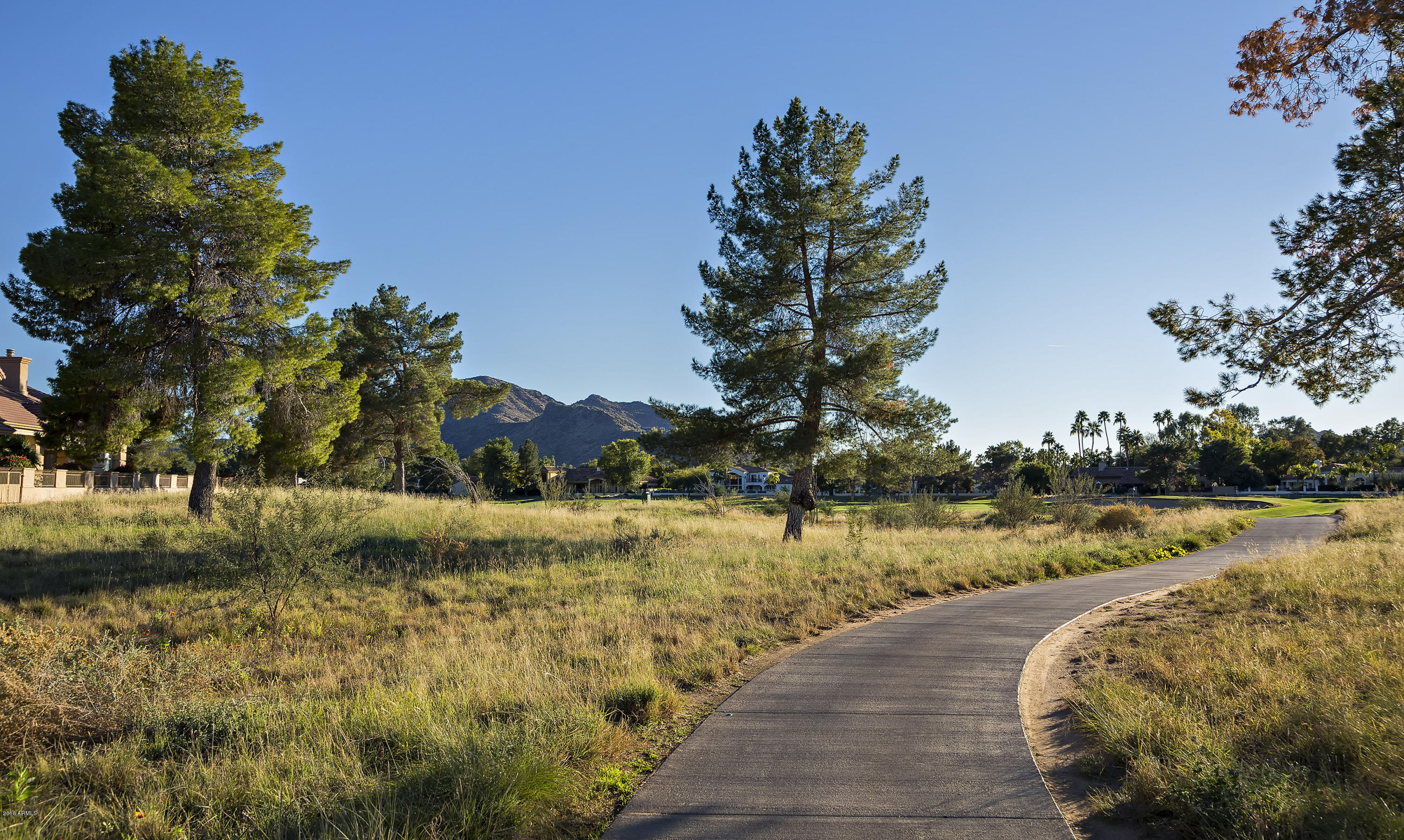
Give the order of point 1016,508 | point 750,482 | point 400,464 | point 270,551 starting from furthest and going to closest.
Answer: point 750,482 < point 400,464 < point 1016,508 < point 270,551

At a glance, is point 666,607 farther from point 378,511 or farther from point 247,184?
point 247,184

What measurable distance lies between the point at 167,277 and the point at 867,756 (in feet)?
70.8

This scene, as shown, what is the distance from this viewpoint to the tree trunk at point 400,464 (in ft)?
131

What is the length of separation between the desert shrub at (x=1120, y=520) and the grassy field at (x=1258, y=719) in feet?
75.5

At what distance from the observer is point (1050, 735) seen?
6.05 metres

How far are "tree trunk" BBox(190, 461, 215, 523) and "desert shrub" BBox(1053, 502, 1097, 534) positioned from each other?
3387 centimetres

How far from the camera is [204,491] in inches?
790

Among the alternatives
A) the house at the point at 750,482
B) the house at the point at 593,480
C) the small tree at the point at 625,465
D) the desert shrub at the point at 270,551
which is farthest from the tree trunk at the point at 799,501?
the house at the point at 750,482

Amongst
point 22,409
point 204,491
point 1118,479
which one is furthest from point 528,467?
point 1118,479

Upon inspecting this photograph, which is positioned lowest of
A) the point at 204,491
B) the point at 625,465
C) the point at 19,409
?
the point at 204,491

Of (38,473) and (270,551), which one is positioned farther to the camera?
(38,473)

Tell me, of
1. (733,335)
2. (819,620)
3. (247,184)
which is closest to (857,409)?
(733,335)

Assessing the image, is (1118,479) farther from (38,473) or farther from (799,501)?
(38,473)

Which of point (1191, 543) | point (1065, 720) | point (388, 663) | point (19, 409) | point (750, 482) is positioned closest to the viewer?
point (1065, 720)
